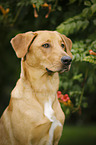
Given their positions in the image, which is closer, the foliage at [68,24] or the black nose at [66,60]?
the black nose at [66,60]

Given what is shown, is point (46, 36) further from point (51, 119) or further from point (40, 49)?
point (51, 119)

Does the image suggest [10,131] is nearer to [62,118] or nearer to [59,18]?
[62,118]

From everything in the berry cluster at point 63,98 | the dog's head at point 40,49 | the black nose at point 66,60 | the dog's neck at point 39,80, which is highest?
the dog's head at point 40,49

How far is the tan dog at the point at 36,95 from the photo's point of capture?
9.68 ft

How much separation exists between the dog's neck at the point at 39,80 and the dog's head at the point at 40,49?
7 centimetres

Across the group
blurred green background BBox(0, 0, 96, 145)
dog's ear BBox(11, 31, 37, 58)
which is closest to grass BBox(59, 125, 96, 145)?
blurred green background BBox(0, 0, 96, 145)

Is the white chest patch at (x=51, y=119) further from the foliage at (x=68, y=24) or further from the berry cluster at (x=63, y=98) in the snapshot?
the foliage at (x=68, y=24)

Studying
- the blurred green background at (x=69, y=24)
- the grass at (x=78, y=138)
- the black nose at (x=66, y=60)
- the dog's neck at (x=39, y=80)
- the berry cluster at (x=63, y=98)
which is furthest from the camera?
the grass at (x=78, y=138)

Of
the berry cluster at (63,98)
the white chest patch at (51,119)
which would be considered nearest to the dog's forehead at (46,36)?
the white chest patch at (51,119)

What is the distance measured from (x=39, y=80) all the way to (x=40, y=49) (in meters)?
0.42

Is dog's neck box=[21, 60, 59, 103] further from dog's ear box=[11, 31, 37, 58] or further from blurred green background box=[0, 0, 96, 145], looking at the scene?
blurred green background box=[0, 0, 96, 145]

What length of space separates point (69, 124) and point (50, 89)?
395 inches

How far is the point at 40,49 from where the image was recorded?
3131mm

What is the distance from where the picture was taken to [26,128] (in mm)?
2934
